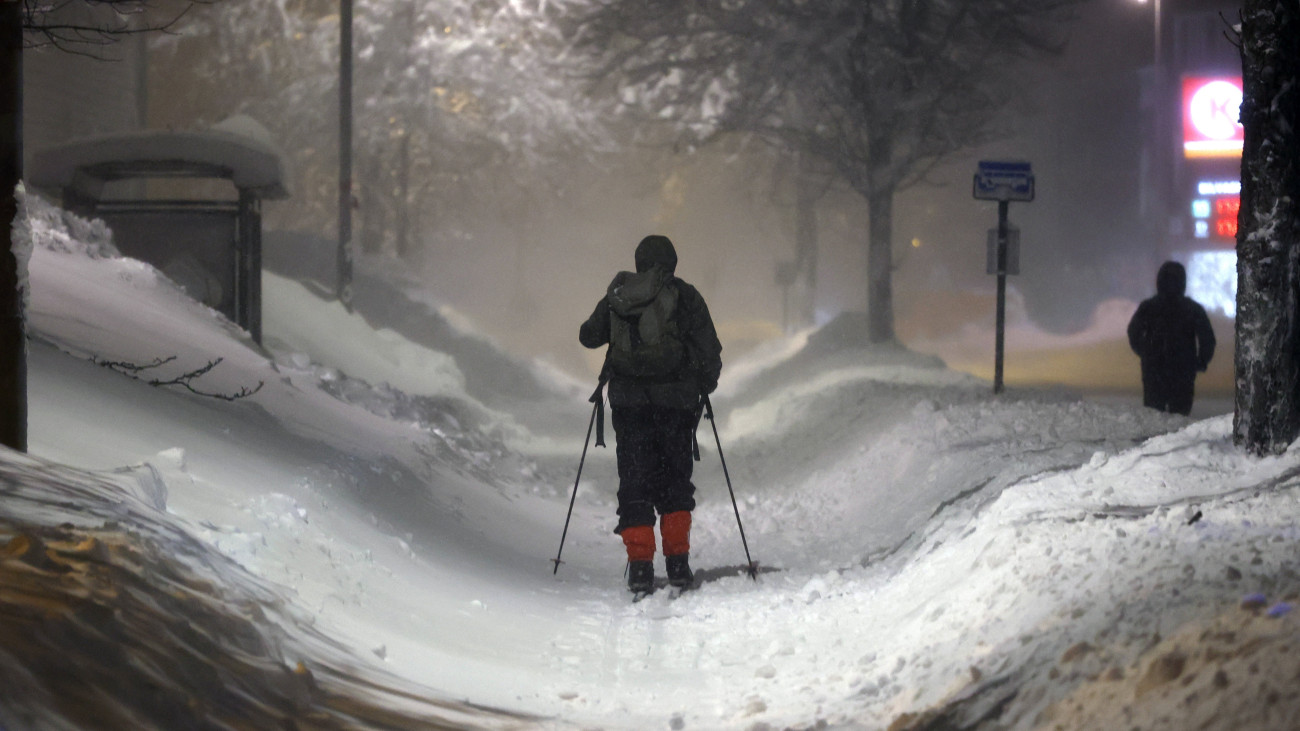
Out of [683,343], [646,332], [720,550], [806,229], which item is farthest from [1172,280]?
[806,229]

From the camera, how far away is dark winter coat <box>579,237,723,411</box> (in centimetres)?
707

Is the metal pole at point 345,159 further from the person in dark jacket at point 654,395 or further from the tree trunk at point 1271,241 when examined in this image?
the tree trunk at point 1271,241

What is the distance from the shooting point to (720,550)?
8648mm

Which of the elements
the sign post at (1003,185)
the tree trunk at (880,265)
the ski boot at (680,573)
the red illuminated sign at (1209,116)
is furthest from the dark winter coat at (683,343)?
the red illuminated sign at (1209,116)

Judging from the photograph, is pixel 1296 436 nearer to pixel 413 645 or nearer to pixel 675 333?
pixel 675 333

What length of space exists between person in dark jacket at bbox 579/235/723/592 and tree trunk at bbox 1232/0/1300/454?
2.81 m

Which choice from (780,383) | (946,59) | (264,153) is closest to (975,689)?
(264,153)

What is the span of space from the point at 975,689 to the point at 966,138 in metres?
19.6

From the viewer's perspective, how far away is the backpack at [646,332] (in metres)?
7.03

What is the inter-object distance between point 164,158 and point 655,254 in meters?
7.96

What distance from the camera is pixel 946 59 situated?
829 inches

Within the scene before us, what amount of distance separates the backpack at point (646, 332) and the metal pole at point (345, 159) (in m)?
16.5

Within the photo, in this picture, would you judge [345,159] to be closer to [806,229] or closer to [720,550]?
[806,229]

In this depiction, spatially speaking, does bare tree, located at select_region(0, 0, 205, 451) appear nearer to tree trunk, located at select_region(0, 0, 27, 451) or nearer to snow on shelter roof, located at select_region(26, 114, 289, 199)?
tree trunk, located at select_region(0, 0, 27, 451)
